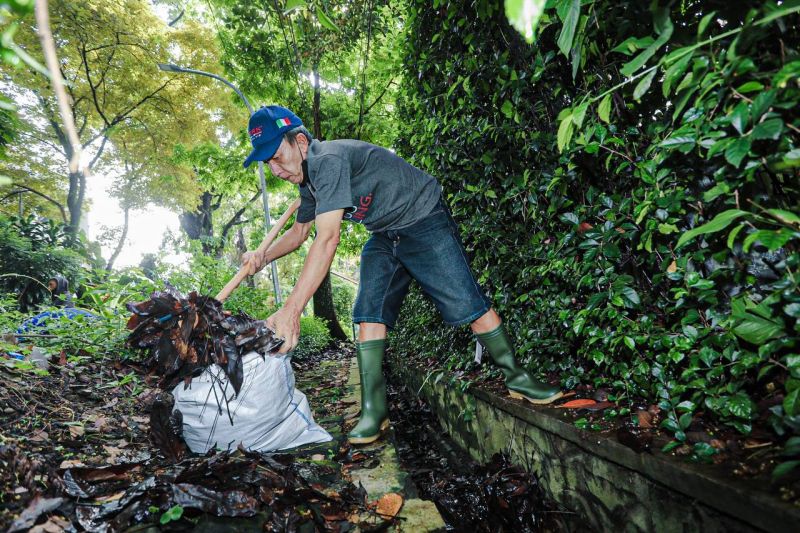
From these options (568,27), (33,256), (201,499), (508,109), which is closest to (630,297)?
(568,27)

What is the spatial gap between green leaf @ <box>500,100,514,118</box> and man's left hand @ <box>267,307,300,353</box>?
172 cm

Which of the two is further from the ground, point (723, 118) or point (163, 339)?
point (723, 118)

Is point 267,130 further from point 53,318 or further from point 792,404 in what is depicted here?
point 53,318

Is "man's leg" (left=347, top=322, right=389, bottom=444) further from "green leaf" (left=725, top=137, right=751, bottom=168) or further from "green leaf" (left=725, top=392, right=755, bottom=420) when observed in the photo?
"green leaf" (left=725, top=137, right=751, bottom=168)

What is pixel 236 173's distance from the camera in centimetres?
1007

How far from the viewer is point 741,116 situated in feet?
3.43

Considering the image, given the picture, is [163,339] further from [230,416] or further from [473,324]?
[473,324]

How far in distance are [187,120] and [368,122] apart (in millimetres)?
8819

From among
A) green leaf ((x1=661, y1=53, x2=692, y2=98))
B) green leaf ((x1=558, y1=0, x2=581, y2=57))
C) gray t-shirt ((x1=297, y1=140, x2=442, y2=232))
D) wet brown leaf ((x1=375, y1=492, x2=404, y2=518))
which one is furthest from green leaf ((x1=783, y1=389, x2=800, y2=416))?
gray t-shirt ((x1=297, y1=140, x2=442, y2=232))

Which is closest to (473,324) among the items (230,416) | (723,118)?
(230,416)

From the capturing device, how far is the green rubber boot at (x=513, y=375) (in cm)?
217

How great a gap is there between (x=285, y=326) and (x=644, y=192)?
6.40ft

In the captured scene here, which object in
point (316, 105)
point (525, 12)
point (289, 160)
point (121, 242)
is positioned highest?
point (121, 242)

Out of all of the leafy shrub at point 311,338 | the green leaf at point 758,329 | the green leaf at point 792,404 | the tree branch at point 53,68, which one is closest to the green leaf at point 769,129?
the green leaf at point 758,329
